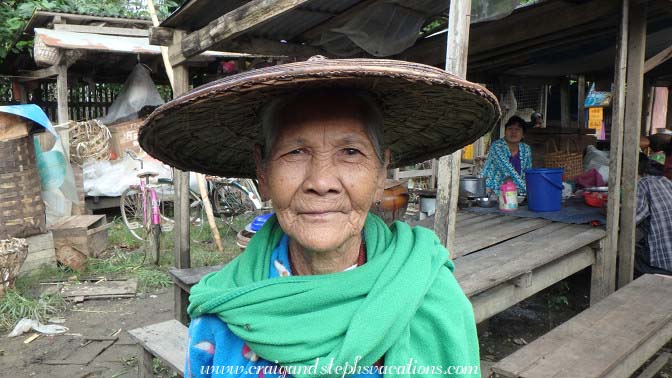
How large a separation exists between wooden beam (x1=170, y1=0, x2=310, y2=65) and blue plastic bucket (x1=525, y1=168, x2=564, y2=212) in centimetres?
322

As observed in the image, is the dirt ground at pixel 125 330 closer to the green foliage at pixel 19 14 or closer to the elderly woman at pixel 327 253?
the elderly woman at pixel 327 253

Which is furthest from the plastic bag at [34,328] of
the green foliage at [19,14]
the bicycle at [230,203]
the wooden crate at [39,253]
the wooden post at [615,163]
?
the green foliage at [19,14]

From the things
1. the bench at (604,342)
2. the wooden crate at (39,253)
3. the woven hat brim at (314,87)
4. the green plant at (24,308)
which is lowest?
the green plant at (24,308)

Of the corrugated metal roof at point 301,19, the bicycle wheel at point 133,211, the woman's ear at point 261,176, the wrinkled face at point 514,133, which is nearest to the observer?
the woman's ear at point 261,176

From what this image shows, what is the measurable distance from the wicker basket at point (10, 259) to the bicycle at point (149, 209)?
1.57m

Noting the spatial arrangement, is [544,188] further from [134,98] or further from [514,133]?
[134,98]

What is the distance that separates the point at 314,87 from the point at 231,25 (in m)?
3.11

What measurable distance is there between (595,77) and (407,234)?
956cm

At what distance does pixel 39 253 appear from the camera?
6.07 metres

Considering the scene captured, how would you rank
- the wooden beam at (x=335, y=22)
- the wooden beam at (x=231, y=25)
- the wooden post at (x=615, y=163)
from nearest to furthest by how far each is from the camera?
the wooden beam at (x=231, y=25), the wooden post at (x=615, y=163), the wooden beam at (x=335, y=22)

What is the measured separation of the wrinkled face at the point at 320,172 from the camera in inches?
44.6

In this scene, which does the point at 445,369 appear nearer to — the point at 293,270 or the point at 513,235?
the point at 293,270

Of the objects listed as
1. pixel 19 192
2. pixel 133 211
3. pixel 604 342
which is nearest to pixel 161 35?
pixel 19 192

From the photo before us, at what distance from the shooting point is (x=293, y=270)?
1.30 metres
